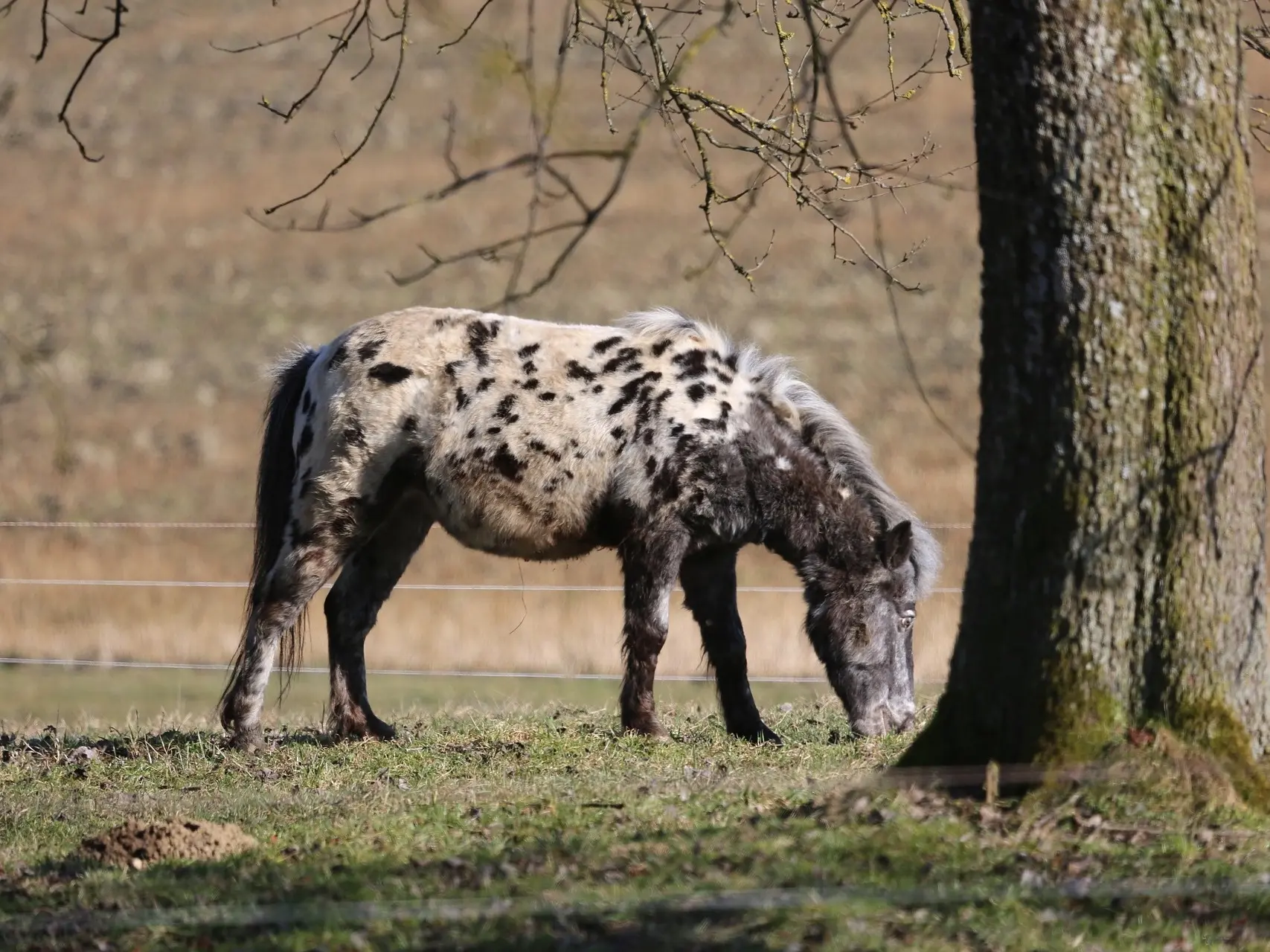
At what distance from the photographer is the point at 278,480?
9523 millimetres

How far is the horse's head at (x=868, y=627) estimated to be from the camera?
9.19 m

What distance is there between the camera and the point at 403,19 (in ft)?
23.1

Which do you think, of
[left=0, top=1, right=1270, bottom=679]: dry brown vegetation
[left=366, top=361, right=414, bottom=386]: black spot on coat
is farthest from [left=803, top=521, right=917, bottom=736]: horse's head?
[left=0, top=1, right=1270, bottom=679]: dry brown vegetation

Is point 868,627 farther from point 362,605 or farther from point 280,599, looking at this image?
point 280,599

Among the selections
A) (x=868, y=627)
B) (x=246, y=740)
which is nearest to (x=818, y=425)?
(x=868, y=627)

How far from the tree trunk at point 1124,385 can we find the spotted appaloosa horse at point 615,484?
11.4 ft

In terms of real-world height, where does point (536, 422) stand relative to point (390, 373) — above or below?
below

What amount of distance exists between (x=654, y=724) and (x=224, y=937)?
428 cm

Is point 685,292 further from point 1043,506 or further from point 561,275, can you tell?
point 1043,506

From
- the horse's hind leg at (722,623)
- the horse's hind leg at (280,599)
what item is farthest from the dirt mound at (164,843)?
the horse's hind leg at (722,623)

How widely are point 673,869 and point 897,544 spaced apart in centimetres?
428

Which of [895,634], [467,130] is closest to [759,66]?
[467,130]

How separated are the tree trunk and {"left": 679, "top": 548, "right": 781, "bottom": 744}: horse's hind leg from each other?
3.73 meters

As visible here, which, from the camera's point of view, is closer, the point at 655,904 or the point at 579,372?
the point at 655,904
